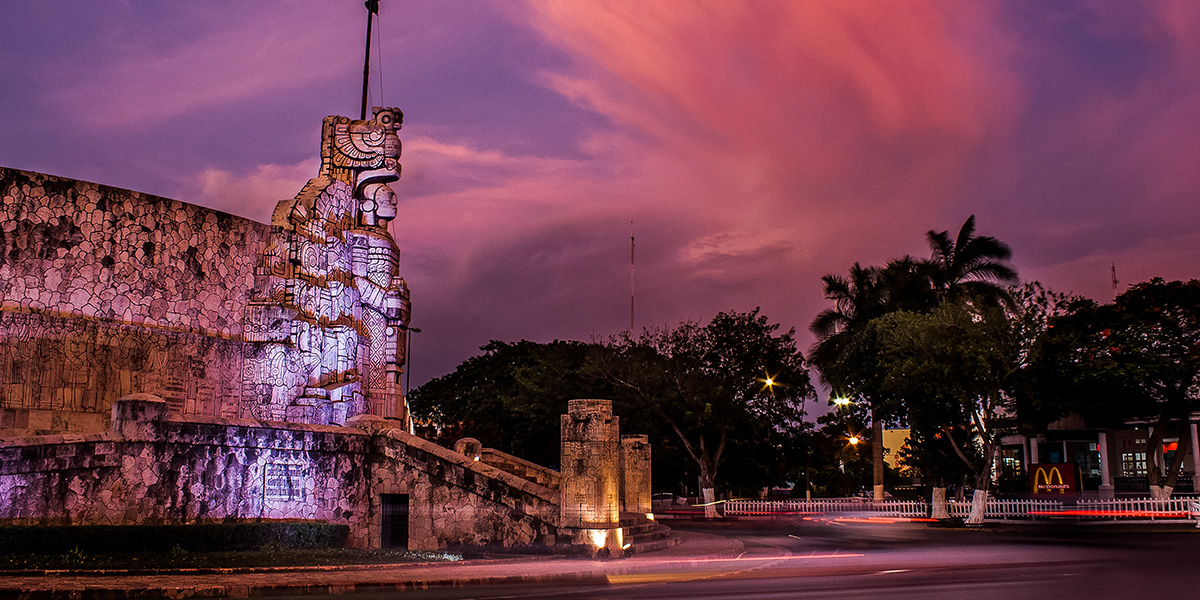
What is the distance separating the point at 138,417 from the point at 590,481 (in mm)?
9122

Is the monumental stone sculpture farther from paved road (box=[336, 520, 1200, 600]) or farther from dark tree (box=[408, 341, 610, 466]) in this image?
dark tree (box=[408, 341, 610, 466])

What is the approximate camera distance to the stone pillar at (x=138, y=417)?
18.7m

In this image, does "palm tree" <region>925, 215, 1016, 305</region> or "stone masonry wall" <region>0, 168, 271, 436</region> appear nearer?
"stone masonry wall" <region>0, 168, 271, 436</region>

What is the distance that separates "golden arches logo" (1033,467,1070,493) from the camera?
3953cm

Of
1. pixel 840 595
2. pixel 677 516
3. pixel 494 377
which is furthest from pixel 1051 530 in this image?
pixel 494 377

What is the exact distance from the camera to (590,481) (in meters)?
20.5

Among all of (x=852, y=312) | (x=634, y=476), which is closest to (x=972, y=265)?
(x=852, y=312)

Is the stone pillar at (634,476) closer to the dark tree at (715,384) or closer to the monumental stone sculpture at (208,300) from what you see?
A: the monumental stone sculpture at (208,300)

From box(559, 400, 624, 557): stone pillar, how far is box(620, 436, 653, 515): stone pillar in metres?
5.80

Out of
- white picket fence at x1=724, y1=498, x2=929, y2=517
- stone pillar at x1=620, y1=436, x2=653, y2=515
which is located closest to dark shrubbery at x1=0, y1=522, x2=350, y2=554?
stone pillar at x1=620, y1=436, x2=653, y2=515

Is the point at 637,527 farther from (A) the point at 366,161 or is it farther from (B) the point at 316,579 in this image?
(A) the point at 366,161

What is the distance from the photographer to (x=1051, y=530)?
29234 mm

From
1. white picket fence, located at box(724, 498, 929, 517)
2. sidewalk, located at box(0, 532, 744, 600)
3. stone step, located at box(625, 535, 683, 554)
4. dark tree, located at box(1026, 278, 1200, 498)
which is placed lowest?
white picket fence, located at box(724, 498, 929, 517)

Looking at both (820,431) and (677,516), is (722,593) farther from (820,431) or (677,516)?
(820,431)
